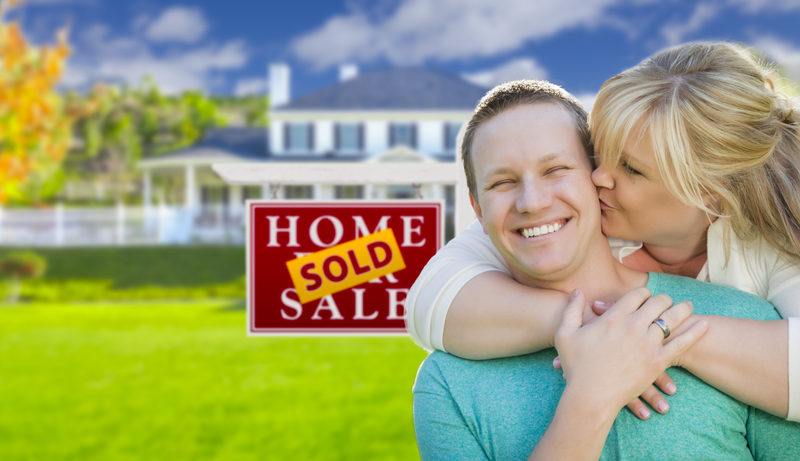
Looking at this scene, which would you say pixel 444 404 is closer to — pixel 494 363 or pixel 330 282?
pixel 494 363

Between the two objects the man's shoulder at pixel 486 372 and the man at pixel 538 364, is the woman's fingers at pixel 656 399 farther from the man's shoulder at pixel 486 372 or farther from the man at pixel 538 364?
the man's shoulder at pixel 486 372

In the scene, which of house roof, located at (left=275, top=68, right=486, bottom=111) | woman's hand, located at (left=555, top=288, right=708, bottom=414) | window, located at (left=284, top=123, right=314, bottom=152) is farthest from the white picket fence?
woman's hand, located at (left=555, top=288, right=708, bottom=414)

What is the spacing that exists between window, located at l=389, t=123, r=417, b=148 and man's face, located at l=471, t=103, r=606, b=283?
82.8 ft

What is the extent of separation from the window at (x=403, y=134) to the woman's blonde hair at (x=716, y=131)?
2516 cm

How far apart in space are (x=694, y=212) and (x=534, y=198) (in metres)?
0.37

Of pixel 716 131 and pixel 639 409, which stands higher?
pixel 716 131

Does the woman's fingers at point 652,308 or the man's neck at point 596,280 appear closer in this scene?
the woman's fingers at point 652,308

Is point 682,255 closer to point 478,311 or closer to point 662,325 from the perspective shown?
point 662,325

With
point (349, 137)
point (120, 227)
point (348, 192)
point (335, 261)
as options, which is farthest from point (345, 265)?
point (349, 137)

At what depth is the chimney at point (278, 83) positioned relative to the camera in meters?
28.6

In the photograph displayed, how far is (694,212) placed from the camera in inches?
63.7

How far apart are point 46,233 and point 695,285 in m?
24.3

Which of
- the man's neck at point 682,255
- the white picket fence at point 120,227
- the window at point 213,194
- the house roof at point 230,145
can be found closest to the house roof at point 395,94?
the house roof at point 230,145

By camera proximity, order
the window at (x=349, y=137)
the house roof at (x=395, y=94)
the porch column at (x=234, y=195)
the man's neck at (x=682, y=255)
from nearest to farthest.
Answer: the man's neck at (x=682, y=255), the window at (x=349, y=137), the house roof at (x=395, y=94), the porch column at (x=234, y=195)
